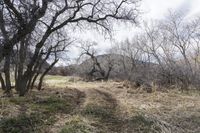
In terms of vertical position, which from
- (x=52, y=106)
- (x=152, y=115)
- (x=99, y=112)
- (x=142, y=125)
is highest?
(x=52, y=106)

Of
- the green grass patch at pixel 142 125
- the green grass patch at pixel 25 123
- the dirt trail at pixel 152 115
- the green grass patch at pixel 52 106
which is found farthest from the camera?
the green grass patch at pixel 52 106

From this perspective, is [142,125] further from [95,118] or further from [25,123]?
[25,123]

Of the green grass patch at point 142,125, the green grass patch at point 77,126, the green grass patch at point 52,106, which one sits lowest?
the green grass patch at point 142,125

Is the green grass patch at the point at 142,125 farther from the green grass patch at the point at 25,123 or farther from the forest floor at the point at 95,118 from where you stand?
the green grass patch at the point at 25,123

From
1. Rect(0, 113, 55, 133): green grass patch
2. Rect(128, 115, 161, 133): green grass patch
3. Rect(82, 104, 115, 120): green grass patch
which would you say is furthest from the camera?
Rect(82, 104, 115, 120): green grass patch

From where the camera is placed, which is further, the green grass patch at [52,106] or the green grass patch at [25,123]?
the green grass patch at [52,106]

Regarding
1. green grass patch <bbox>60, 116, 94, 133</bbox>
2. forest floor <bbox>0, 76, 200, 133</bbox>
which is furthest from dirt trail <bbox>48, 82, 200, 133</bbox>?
green grass patch <bbox>60, 116, 94, 133</bbox>

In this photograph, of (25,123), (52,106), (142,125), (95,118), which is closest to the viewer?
(25,123)

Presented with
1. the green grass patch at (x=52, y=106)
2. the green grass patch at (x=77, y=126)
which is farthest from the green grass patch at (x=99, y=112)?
the green grass patch at (x=77, y=126)

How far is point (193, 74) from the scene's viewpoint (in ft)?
88.6

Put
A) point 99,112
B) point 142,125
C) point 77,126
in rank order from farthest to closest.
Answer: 1. point 99,112
2. point 142,125
3. point 77,126

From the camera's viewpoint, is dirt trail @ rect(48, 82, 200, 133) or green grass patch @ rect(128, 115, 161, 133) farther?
dirt trail @ rect(48, 82, 200, 133)

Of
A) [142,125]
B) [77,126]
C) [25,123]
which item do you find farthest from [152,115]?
[25,123]

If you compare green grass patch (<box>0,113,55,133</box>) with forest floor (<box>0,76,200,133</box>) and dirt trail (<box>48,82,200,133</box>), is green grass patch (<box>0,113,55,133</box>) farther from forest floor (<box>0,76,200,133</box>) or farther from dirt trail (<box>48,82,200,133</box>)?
dirt trail (<box>48,82,200,133</box>)
